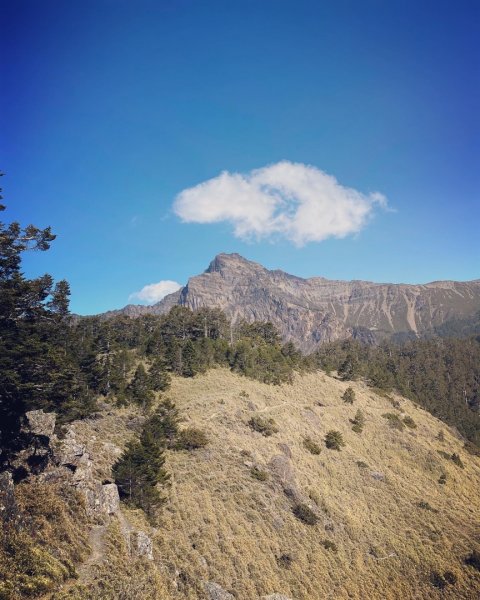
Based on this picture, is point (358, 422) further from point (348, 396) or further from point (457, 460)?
point (457, 460)

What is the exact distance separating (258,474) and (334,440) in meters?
22.8

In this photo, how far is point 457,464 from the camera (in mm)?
71500

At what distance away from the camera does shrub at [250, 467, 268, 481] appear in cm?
4188

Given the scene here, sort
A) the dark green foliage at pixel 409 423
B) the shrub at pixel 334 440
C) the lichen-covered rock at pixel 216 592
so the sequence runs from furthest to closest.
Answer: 1. the dark green foliage at pixel 409 423
2. the shrub at pixel 334 440
3. the lichen-covered rock at pixel 216 592

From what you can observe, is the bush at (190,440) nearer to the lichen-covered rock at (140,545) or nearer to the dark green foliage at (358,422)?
the lichen-covered rock at (140,545)

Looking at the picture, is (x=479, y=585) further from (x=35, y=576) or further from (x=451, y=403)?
(x=451, y=403)

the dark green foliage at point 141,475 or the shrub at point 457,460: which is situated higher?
the dark green foliage at point 141,475

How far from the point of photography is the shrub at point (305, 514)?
38.1m

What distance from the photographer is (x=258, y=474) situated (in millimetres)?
42125

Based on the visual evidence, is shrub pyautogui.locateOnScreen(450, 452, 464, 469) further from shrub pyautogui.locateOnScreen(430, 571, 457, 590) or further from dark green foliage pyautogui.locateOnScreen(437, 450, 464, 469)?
shrub pyautogui.locateOnScreen(430, 571, 457, 590)

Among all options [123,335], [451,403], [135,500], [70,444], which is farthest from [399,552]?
[451,403]

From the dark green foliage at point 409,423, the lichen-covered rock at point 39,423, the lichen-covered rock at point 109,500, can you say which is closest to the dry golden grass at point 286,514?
the lichen-covered rock at point 109,500

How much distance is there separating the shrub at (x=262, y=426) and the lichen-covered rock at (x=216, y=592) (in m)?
30.1

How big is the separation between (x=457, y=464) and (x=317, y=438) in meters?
33.9
